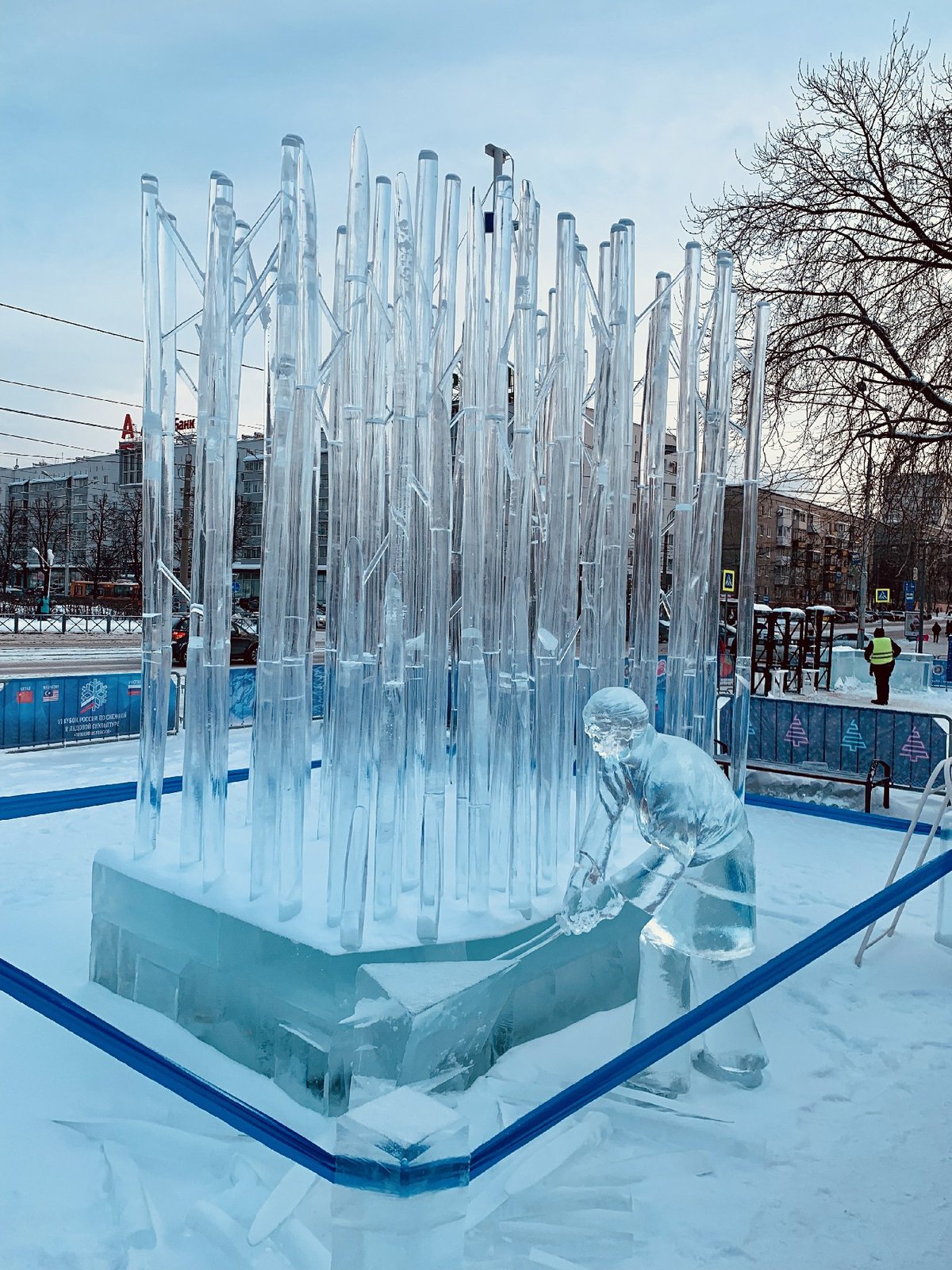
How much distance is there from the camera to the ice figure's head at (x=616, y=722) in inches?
138

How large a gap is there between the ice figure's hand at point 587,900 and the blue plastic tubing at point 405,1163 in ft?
1.61

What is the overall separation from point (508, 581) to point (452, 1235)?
2974 mm

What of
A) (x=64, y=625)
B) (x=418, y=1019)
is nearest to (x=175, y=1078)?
(x=418, y=1019)

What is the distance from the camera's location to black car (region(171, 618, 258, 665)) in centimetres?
1916

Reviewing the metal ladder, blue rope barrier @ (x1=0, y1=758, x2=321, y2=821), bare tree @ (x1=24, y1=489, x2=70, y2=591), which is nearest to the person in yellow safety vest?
the metal ladder

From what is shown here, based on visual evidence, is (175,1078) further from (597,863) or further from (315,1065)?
(597,863)

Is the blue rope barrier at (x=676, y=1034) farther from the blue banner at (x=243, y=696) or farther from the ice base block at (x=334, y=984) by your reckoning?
the blue banner at (x=243, y=696)

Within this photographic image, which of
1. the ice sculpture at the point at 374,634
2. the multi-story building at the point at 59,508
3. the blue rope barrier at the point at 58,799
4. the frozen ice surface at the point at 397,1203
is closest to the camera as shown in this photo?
the frozen ice surface at the point at 397,1203

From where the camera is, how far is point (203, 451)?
4402 mm

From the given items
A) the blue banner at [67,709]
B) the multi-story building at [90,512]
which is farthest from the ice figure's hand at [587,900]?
the multi-story building at [90,512]

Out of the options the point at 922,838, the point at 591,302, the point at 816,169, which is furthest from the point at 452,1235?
the point at 816,169

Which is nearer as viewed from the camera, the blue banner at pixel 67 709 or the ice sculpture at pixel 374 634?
the ice sculpture at pixel 374 634

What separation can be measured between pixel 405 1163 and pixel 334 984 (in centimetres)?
Result: 162

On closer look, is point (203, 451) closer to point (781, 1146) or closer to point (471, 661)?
point (471, 661)
